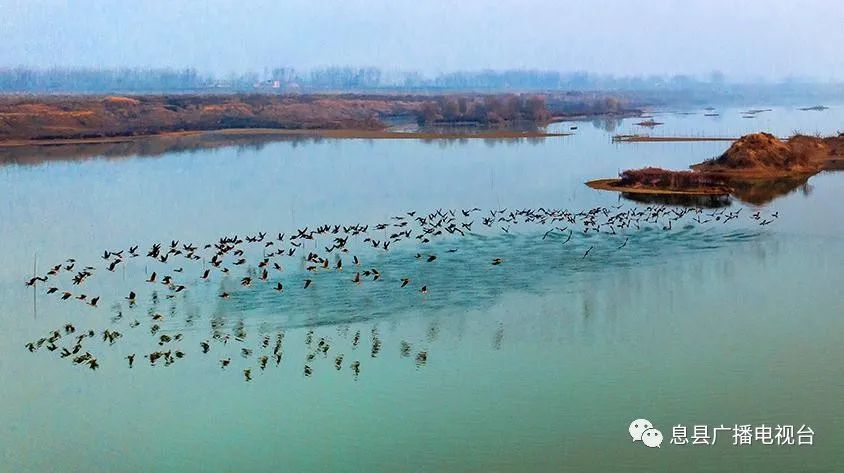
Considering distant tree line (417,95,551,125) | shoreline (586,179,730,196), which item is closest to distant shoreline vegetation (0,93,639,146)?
distant tree line (417,95,551,125)

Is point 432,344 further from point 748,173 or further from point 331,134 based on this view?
point 331,134

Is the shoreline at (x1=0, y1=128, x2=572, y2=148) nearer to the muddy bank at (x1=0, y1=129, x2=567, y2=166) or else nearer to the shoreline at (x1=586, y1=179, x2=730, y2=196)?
the muddy bank at (x1=0, y1=129, x2=567, y2=166)

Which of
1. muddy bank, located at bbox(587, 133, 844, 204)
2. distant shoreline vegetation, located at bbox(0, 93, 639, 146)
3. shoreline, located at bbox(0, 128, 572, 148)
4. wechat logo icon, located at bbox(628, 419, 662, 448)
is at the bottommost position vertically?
wechat logo icon, located at bbox(628, 419, 662, 448)

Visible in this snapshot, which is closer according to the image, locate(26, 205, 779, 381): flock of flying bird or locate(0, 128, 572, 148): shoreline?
locate(26, 205, 779, 381): flock of flying bird

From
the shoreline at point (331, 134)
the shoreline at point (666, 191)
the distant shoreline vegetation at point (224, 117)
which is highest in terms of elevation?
the distant shoreline vegetation at point (224, 117)

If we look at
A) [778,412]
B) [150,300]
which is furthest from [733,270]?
[150,300]

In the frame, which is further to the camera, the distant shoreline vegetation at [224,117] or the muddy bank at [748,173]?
the distant shoreline vegetation at [224,117]

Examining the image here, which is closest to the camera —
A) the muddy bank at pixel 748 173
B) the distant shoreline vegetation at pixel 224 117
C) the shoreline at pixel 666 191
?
the shoreline at pixel 666 191

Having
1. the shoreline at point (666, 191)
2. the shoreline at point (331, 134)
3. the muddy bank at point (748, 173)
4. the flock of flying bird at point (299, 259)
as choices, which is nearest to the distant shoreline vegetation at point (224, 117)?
the shoreline at point (331, 134)

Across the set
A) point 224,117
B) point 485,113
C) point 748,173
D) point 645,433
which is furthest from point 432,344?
point 485,113

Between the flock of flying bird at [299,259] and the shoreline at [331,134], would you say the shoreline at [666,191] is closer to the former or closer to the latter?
the flock of flying bird at [299,259]
